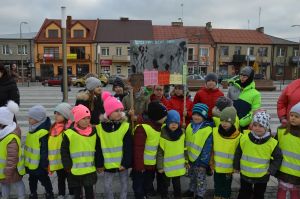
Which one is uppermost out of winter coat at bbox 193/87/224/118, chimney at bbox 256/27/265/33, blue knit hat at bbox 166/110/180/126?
chimney at bbox 256/27/265/33

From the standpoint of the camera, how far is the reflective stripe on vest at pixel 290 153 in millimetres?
3526

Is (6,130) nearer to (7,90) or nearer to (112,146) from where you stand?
(7,90)

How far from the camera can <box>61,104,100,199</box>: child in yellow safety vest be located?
3646 mm

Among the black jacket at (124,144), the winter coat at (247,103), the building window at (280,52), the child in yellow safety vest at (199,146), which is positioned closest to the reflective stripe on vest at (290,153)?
the winter coat at (247,103)

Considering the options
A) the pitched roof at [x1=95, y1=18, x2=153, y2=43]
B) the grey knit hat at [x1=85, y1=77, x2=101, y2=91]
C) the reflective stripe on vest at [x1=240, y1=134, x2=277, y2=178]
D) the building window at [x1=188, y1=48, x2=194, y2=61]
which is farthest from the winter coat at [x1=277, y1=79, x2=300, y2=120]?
the building window at [x1=188, y1=48, x2=194, y2=61]

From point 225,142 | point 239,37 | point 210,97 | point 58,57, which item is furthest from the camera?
point 239,37

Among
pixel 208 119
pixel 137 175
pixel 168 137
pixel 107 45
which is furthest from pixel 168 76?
pixel 107 45

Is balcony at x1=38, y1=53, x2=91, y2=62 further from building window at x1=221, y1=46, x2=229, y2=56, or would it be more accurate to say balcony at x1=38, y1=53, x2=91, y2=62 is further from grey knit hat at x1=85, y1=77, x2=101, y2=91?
grey knit hat at x1=85, y1=77, x2=101, y2=91

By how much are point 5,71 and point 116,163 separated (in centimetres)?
220

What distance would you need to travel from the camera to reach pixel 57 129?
3.89 metres

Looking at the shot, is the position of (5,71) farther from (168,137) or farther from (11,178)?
(168,137)

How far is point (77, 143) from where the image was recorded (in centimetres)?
365

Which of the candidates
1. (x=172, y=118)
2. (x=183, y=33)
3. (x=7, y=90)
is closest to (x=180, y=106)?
(x=172, y=118)

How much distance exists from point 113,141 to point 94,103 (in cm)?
105
